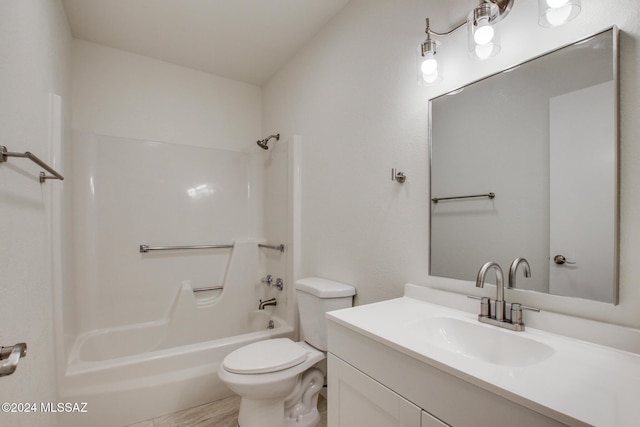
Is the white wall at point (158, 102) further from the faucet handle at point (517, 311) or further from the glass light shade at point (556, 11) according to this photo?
the faucet handle at point (517, 311)

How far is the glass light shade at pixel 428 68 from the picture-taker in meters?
1.23

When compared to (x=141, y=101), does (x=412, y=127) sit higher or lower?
lower

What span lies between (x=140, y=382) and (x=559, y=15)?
8.28ft

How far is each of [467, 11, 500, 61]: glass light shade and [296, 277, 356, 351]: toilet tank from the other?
50.2 inches

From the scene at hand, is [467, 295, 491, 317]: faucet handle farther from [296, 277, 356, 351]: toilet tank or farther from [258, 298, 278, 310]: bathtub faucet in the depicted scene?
[258, 298, 278, 310]: bathtub faucet

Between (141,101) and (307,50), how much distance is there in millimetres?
1452

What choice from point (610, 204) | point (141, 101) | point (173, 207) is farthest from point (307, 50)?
point (610, 204)

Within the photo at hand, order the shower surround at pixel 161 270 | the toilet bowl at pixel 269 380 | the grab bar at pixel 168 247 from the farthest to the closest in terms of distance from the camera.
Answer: the grab bar at pixel 168 247, the shower surround at pixel 161 270, the toilet bowl at pixel 269 380

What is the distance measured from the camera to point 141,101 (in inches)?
95.7

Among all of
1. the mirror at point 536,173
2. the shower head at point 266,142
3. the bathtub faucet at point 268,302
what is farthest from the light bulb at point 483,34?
the bathtub faucet at point 268,302

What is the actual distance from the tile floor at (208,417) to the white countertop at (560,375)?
4.07 feet

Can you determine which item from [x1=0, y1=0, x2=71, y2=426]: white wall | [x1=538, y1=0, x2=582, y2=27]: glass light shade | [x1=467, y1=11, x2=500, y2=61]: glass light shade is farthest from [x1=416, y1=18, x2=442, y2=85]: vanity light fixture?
[x1=0, y1=0, x2=71, y2=426]: white wall

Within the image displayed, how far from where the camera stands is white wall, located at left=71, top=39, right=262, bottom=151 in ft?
7.32

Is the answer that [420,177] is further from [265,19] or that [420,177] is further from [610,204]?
[265,19]
